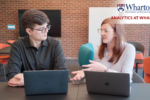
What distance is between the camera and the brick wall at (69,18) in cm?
541

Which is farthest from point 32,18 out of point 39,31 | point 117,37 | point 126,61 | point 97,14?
point 97,14

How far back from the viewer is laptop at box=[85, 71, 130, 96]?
99cm

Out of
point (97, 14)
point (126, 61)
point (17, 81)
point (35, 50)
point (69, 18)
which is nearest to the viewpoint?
point (17, 81)

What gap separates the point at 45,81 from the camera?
1047 millimetres

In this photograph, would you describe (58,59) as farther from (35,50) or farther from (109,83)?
(109,83)

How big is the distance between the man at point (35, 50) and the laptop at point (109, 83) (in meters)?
0.67

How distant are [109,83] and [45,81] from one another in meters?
0.46

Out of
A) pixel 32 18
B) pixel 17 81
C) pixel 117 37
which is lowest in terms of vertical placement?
pixel 17 81

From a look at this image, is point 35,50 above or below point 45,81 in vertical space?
above

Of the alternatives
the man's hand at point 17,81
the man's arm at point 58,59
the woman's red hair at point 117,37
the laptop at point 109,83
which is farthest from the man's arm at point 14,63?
the woman's red hair at point 117,37

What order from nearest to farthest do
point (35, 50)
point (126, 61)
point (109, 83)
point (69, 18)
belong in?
point (109, 83) < point (126, 61) < point (35, 50) < point (69, 18)

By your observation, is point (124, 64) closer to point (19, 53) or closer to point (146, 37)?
point (19, 53)

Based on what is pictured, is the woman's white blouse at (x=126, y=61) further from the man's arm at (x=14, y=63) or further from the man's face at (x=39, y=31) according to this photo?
the man's arm at (x=14, y=63)

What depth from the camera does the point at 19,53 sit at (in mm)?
1630
